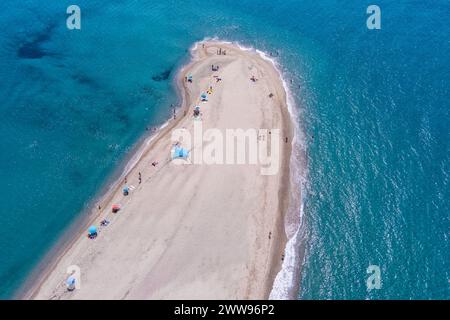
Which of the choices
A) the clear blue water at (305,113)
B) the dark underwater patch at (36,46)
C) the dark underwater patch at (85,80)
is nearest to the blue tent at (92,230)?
the clear blue water at (305,113)

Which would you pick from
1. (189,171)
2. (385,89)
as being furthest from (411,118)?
(189,171)

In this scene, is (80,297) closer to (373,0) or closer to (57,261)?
(57,261)

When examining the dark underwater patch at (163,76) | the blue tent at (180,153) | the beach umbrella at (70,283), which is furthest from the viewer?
the dark underwater patch at (163,76)

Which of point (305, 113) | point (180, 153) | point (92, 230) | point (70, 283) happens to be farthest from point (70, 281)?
point (305, 113)

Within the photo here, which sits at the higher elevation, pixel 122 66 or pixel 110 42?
pixel 110 42

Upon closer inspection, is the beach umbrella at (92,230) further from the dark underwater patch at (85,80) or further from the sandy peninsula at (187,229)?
the dark underwater patch at (85,80)

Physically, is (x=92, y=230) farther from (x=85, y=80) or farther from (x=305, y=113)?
(x=305, y=113)
